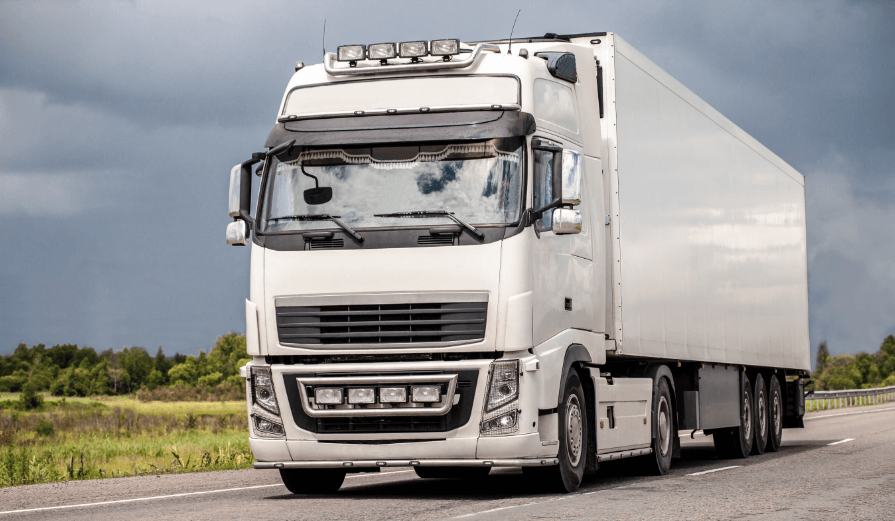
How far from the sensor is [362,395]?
9859mm

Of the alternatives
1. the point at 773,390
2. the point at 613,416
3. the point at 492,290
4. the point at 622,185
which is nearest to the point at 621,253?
the point at 622,185

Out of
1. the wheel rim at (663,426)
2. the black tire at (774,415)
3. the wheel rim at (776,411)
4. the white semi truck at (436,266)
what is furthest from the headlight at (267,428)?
the wheel rim at (776,411)

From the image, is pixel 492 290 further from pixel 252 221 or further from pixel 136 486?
pixel 136 486

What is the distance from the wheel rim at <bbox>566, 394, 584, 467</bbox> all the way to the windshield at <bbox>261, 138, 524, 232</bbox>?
2.09 meters

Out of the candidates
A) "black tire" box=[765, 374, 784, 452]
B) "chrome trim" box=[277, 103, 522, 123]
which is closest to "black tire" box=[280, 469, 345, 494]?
"chrome trim" box=[277, 103, 522, 123]

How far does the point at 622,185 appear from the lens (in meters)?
12.3

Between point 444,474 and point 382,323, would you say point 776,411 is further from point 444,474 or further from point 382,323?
point 382,323

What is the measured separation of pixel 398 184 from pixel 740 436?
9350 millimetres

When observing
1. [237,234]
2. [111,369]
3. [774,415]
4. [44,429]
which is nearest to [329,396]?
[237,234]

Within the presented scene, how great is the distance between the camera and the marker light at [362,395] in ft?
32.3

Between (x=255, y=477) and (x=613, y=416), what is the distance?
16.1ft

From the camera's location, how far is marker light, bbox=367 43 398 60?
35.1ft

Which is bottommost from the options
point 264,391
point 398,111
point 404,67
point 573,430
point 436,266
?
point 573,430

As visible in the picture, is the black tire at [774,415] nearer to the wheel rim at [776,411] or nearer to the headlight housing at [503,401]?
the wheel rim at [776,411]
